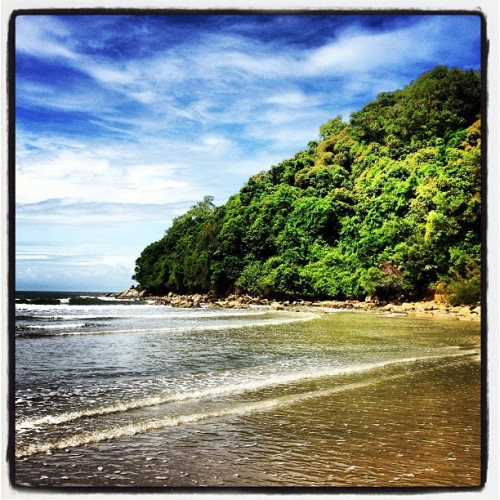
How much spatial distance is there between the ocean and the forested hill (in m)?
4.13

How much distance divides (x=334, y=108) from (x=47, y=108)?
2.41m

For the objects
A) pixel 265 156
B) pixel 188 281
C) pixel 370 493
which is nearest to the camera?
pixel 370 493

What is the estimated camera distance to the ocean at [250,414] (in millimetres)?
2480

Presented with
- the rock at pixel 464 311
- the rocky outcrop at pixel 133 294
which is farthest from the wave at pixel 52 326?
the rocky outcrop at pixel 133 294

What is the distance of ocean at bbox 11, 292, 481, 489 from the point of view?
8.14ft

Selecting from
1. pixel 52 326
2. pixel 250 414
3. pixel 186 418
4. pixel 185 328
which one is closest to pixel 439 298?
pixel 185 328

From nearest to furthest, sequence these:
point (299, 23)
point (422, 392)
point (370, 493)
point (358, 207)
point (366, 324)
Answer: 1. point (370, 493)
2. point (299, 23)
3. point (422, 392)
4. point (366, 324)
5. point (358, 207)

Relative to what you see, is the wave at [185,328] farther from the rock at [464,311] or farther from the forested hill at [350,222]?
the rock at [464,311]

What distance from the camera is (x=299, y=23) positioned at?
2666 mm

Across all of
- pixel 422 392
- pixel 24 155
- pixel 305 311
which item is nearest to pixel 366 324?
pixel 305 311

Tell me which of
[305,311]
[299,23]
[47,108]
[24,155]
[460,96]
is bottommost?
[305,311]

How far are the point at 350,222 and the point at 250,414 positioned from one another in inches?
413

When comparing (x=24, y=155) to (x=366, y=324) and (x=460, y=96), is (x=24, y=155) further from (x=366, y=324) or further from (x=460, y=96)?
(x=366, y=324)

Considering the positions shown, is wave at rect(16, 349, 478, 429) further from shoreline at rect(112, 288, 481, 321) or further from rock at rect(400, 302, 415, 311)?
rock at rect(400, 302, 415, 311)
